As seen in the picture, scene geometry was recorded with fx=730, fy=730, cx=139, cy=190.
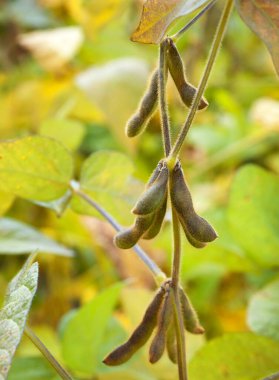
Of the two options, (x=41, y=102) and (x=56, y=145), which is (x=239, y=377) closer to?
(x=56, y=145)

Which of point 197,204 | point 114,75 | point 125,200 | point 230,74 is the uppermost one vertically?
point 125,200

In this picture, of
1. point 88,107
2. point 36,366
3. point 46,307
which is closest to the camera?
point 36,366

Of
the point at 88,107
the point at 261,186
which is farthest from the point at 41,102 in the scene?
the point at 261,186

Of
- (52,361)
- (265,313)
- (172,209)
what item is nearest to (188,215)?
(172,209)

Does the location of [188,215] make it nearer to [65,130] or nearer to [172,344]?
[172,344]

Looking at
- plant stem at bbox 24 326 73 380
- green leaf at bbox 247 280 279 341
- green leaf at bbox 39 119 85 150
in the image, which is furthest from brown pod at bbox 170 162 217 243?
green leaf at bbox 39 119 85 150

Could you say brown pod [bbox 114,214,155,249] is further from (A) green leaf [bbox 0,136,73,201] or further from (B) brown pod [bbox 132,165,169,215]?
(A) green leaf [bbox 0,136,73,201]
